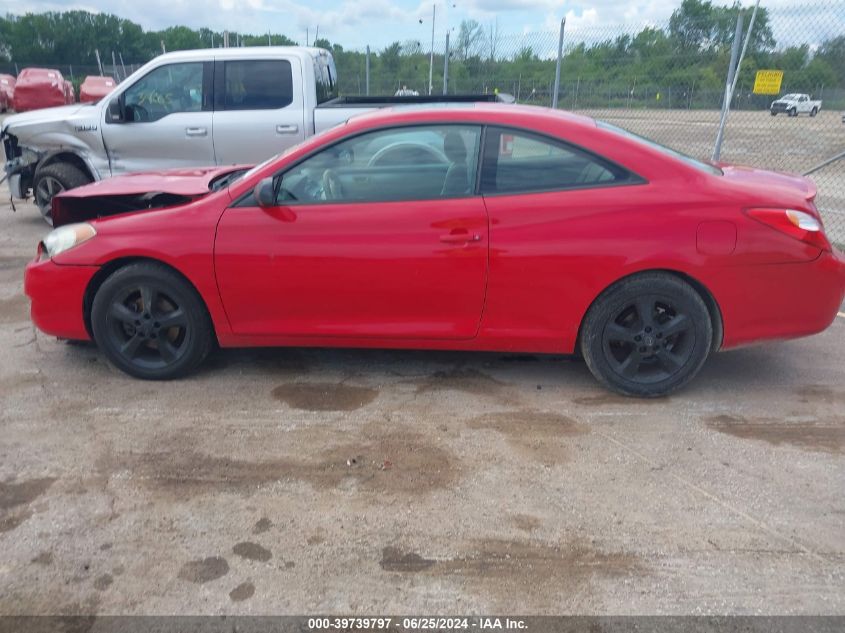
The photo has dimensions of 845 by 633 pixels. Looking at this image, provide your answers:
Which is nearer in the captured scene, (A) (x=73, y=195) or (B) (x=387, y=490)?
(B) (x=387, y=490)

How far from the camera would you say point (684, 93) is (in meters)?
9.73

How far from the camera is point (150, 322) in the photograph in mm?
3990

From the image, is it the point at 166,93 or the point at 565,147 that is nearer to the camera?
the point at 565,147

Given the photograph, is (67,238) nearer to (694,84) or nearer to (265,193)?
(265,193)

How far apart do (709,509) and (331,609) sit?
5.45ft

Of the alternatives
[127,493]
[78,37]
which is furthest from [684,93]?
[78,37]

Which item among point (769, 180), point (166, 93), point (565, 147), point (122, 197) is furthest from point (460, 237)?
point (166, 93)

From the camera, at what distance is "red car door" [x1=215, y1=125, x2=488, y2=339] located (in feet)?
12.2

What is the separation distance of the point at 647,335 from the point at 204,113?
18.5 ft

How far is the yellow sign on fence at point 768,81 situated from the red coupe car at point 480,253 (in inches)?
204

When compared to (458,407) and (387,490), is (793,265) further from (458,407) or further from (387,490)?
(387,490)

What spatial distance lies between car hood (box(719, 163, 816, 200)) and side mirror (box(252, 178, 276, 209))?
2557 millimetres

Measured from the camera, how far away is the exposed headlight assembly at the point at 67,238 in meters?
3.98

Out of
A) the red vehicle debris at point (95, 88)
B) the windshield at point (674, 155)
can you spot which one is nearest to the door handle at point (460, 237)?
the windshield at point (674, 155)
